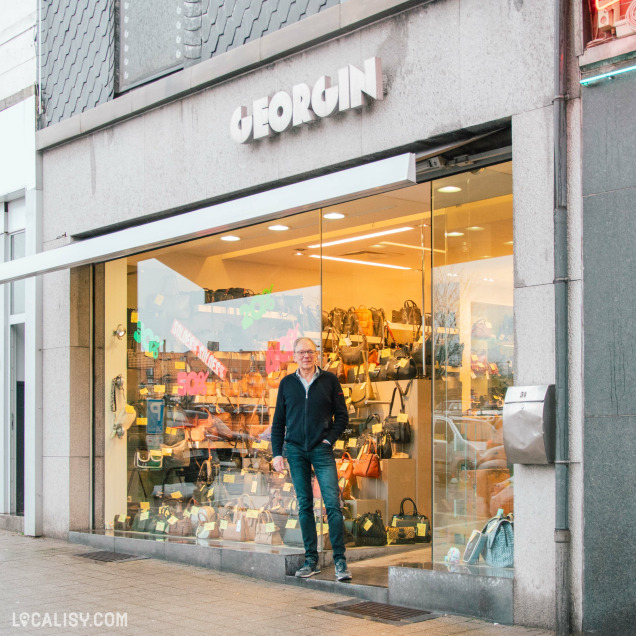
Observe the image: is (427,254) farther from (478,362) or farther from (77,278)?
(77,278)

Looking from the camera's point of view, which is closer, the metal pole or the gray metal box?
the metal pole

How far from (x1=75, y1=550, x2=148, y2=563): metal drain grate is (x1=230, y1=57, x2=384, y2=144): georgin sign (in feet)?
14.1

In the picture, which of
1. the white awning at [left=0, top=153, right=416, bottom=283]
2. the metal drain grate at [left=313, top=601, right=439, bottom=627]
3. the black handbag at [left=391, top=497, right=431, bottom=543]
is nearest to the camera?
the metal drain grate at [left=313, top=601, right=439, bottom=627]

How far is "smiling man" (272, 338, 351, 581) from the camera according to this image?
301 inches

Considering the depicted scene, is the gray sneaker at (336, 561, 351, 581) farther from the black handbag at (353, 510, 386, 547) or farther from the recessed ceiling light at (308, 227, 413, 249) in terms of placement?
the recessed ceiling light at (308, 227, 413, 249)

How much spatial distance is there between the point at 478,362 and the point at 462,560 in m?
1.47

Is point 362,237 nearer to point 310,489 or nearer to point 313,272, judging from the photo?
point 313,272

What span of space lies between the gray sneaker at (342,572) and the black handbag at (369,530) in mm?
1499

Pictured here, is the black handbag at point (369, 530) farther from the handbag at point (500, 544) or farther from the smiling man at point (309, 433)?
the handbag at point (500, 544)

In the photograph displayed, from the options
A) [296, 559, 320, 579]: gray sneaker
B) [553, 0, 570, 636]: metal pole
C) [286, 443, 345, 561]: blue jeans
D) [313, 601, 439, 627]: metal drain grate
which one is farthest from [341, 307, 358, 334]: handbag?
[553, 0, 570, 636]: metal pole

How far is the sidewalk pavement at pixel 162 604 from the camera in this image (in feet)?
20.0

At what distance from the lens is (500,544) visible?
6504 mm

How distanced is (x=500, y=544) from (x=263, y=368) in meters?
3.46

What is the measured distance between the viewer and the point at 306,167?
8047 millimetres
